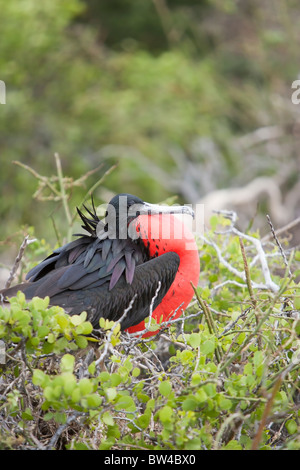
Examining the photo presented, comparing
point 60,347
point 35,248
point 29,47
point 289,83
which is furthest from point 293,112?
point 60,347

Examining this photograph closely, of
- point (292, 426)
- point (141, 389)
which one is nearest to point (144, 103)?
point (141, 389)

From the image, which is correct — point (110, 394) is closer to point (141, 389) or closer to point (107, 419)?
point (107, 419)

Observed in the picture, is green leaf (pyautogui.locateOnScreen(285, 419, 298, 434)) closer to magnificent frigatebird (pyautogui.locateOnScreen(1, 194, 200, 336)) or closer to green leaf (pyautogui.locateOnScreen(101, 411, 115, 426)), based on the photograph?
green leaf (pyautogui.locateOnScreen(101, 411, 115, 426))

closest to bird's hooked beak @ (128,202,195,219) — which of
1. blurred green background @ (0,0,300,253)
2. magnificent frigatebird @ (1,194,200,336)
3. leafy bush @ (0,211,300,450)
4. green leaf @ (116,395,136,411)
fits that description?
magnificent frigatebird @ (1,194,200,336)

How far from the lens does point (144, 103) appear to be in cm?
863

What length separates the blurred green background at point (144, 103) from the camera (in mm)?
6848

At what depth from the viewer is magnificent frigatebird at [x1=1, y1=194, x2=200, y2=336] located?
7.41ft

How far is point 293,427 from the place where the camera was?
1.76 meters

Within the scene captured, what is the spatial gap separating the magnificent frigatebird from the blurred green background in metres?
3.04

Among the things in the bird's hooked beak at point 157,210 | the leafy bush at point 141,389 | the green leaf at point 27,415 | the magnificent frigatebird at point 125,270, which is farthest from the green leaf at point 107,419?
the bird's hooked beak at point 157,210

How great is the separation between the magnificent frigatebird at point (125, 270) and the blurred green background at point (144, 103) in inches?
120

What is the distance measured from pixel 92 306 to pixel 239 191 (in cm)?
361

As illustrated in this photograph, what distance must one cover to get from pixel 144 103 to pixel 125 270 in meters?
6.62

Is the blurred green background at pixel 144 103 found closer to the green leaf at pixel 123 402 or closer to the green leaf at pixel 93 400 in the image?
the green leaf at pixel 123 402
